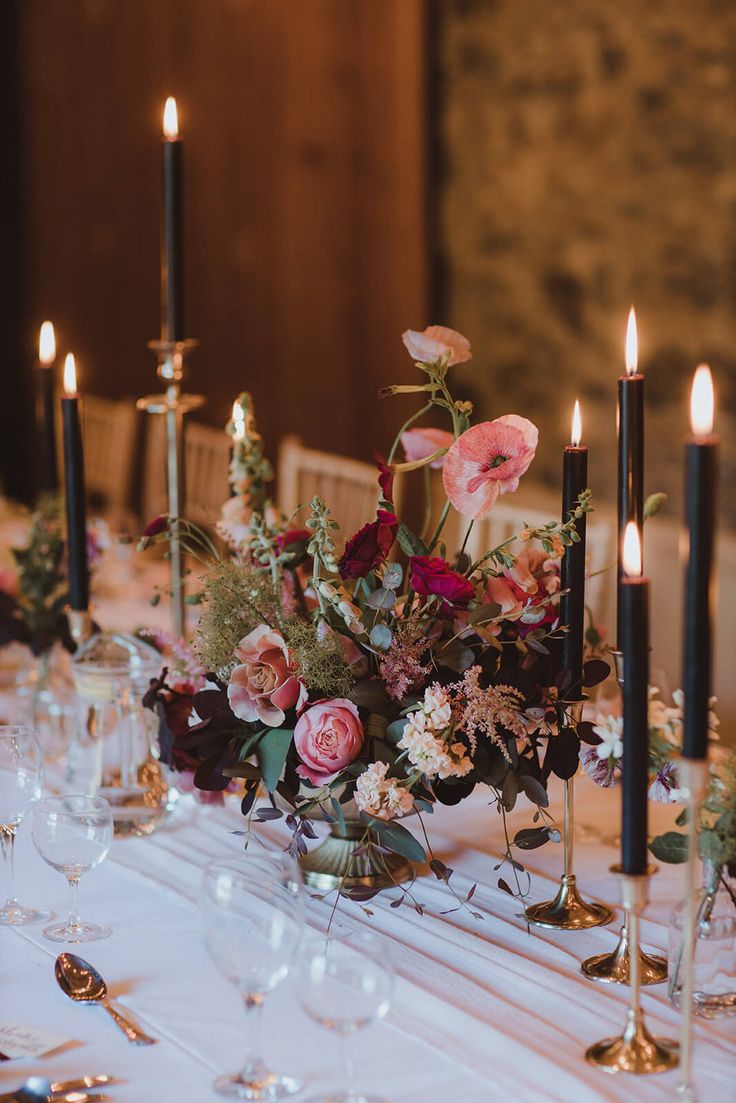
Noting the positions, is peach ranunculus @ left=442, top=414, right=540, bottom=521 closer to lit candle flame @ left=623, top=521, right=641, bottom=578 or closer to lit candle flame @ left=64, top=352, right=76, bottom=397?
lit candle flame @ left=623, top=521, right=641, bottom=578

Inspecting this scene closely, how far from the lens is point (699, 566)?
2.80ft

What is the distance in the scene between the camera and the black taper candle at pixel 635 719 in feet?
2.97

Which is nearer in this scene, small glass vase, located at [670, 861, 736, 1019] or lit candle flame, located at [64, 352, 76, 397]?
small glass vase, located at [670, 861, 736, 1019]

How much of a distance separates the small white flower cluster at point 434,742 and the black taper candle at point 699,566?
27cm

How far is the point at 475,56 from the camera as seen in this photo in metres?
4.01

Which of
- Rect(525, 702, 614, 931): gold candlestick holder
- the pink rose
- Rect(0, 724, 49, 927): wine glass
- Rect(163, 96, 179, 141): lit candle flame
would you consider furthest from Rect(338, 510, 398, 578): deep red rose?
Rect(163, 96, 179, 141): lit candle flame

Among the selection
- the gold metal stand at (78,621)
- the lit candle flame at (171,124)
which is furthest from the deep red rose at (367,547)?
the lit candle flame at (171,124)

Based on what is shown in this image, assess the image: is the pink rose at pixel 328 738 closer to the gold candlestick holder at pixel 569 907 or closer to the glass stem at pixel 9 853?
the gold candlestick holder at pixel 569 907

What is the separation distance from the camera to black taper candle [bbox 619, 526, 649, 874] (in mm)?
907

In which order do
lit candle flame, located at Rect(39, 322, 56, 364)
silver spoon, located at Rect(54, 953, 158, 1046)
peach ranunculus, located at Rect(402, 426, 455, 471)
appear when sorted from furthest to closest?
lit candle flame, located at Rect(39, 322, 56, 364) < peach ranunculus, located at Rect(402, 426, 455, 471) < silver spoon, located at Rect(54, 953, 158, 1046)

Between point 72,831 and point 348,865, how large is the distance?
0.27 m

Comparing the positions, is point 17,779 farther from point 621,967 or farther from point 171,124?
point 171,124

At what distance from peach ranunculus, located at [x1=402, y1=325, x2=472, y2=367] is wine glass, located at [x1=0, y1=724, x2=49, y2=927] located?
49 centimetres

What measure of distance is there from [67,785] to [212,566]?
0.45 meters
